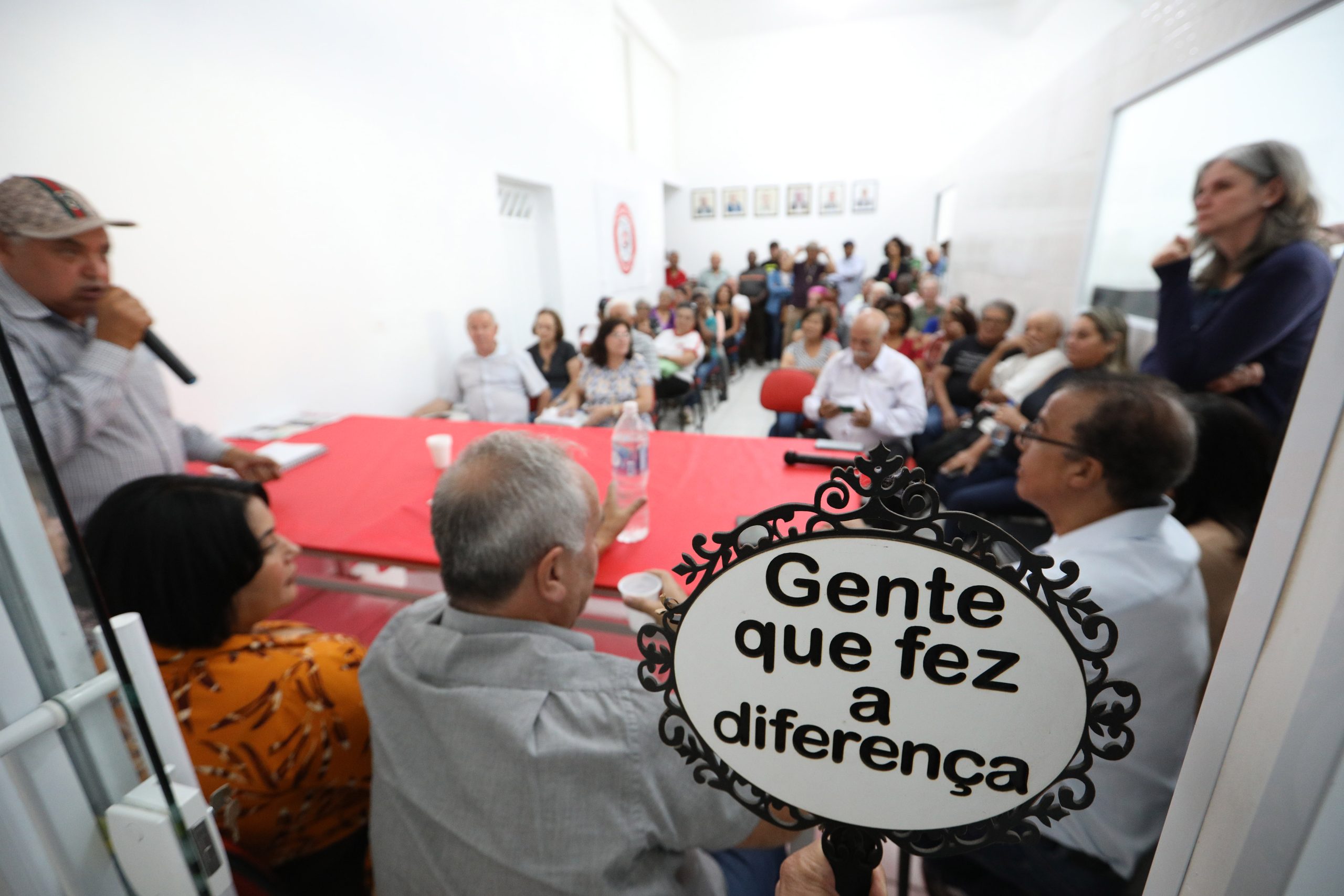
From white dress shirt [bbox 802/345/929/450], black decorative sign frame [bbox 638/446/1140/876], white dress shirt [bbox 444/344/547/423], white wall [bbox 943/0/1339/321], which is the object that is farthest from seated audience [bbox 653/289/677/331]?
black decorative sign frame [bbox 638/446/1140/876]

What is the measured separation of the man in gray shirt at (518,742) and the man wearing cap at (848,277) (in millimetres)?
8935

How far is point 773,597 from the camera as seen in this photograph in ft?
1.08

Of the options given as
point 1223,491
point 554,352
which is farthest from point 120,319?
point 554,352

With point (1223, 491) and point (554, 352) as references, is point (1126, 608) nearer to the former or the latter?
point (1223, 491)

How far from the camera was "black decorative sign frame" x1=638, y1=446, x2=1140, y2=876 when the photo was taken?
0.29 meters

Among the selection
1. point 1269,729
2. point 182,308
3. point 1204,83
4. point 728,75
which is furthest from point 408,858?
point 728,75

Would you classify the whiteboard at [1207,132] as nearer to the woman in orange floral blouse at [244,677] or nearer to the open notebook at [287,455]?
the woman in orange floral blouse at [244,677]

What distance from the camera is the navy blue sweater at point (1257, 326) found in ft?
5.05

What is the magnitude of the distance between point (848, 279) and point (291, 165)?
318 inches

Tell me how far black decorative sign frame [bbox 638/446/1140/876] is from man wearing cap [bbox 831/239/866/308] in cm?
929

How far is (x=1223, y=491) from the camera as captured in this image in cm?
120

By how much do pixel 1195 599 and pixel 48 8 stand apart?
351cm

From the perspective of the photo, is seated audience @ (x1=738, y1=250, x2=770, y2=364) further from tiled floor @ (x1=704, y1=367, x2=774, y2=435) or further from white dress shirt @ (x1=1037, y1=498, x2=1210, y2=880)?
white dress shirt @ (x1=1037, y1=498, x2=1210, y2=880)

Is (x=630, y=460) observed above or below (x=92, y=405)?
below
